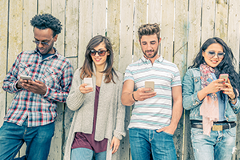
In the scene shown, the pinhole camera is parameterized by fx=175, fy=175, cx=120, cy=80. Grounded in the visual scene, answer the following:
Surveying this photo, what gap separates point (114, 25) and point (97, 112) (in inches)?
55.0

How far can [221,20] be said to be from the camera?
2705 mm

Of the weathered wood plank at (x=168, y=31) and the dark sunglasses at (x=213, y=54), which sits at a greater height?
the weathered wood plank at (x=168, y=31)

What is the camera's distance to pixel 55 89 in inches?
89.7

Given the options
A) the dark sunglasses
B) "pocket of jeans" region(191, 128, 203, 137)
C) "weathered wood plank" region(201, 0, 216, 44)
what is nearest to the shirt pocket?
"pocket of jeans" region(191, 128, 203, 137)

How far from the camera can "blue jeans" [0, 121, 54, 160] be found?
209cm

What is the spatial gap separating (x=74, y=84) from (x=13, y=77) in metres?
0.88

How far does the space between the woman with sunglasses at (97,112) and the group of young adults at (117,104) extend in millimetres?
11

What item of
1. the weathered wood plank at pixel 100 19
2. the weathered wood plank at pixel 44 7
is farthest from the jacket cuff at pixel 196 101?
the weathered wood plank at pixel 44 7

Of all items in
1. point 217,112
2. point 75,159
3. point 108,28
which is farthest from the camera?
point 108,28

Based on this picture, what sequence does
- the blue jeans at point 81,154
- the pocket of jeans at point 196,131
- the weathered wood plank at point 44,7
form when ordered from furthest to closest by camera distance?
the weathered wood plank at point 44,7 < the pocket of jeans at point 196,131 < the blue jeans at point 81,154

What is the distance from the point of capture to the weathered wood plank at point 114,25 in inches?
107

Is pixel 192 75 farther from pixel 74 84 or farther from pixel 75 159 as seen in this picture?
pixel 75 159

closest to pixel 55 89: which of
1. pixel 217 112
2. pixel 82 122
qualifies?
pixel 82 122

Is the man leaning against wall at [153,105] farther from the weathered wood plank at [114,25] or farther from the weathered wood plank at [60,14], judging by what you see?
the weathered wood plank at [60,14]
